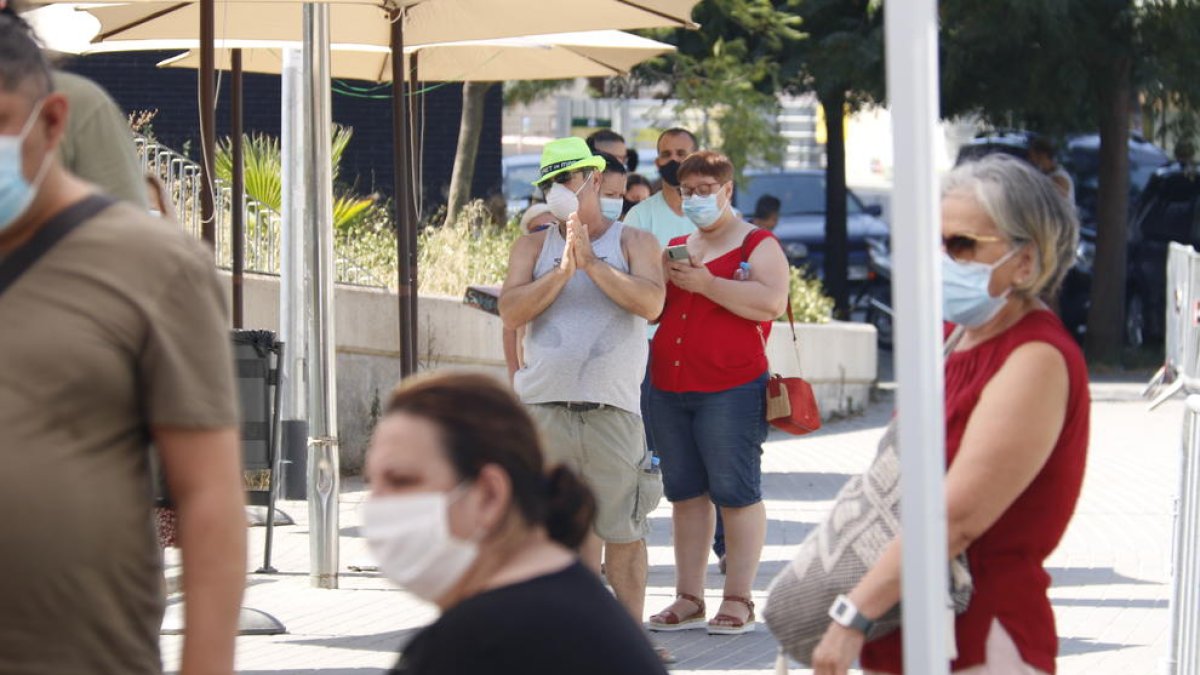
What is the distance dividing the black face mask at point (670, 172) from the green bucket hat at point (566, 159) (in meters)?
1.74

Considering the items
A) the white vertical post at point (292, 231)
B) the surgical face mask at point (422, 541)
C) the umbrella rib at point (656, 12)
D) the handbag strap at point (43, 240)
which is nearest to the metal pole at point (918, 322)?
the surgical face mask at point (422, 541)

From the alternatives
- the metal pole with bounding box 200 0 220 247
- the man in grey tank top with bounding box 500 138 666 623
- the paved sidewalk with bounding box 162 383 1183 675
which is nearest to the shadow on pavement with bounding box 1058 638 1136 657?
the paved sidewalk with bounding box 162 383 1183 675

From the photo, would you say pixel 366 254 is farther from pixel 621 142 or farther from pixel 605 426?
pixel 605 426

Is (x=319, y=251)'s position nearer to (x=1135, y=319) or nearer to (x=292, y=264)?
(x=292, y=264)

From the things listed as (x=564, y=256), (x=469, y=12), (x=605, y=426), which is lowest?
(x=605, y=426)

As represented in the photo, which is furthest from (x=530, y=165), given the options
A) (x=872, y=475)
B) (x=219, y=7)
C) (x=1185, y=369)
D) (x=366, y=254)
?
(x=872, y=475)

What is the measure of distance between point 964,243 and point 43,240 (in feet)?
5.40

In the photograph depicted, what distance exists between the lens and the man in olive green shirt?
9.31ft

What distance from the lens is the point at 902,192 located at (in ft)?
9.87

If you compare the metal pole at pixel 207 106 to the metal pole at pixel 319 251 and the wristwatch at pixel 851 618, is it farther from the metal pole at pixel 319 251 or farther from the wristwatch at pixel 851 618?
the wristwatch at pixel 851 618

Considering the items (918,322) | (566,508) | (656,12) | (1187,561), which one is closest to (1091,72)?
(656,12)

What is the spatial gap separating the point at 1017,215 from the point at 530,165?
71.7 ft

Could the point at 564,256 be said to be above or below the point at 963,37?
below

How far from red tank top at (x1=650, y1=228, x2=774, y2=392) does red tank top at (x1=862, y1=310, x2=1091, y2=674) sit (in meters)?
3.88
